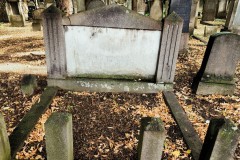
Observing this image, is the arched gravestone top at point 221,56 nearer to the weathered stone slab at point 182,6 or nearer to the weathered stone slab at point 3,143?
the weathered stone slab at point 182,6

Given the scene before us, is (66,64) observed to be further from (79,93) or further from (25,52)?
(25,52)

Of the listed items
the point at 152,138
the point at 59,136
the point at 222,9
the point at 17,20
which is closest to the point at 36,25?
the point at 17,20

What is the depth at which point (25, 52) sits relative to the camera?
8.10 metres

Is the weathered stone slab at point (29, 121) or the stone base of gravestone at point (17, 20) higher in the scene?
the stone base of gravestone at point (17, 20)

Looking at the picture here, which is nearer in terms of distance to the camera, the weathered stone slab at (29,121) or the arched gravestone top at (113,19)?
the weathered stone slab at (29,121)

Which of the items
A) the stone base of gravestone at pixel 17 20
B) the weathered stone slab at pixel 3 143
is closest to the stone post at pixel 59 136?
the weathered stone slab at pixel 3 143

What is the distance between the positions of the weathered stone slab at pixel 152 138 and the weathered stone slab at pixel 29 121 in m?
1.85

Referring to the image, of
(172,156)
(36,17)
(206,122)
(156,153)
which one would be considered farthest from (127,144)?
(36,17)

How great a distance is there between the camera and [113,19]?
4.46 m

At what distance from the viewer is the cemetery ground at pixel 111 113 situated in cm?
328

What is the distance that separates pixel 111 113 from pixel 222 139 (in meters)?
2.26

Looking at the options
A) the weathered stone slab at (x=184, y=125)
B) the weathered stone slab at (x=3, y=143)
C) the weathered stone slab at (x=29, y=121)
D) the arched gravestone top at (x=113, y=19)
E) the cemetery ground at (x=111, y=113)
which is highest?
the arched gravestone top at (x=113, y=19)

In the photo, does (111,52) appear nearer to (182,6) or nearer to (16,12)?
(182,6)

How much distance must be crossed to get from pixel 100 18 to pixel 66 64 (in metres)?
1.29
